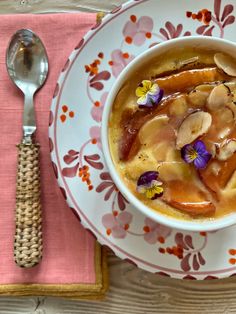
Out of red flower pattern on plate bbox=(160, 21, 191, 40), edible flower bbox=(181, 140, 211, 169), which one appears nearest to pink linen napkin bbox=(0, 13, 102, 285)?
red flower pattern on plate bbox=(160, 21, 191, 40)

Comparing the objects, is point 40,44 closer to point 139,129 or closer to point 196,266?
point 139,129

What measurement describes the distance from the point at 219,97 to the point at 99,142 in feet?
0.90

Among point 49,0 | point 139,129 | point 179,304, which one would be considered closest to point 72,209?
point 139,129

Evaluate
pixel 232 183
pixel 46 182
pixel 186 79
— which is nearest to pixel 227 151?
pixel 232 183

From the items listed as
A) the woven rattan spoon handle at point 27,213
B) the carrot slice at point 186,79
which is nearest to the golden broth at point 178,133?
the carrot slice at point 186,79

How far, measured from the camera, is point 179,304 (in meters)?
1.30

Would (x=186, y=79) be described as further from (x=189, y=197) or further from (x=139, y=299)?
(x=139, y=299)

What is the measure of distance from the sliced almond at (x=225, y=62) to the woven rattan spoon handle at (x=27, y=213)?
0.45 m

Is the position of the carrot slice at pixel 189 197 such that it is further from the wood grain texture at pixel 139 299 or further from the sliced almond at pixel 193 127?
the wood grain texture at pixel 139 299

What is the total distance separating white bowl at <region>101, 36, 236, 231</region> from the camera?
1085 mm

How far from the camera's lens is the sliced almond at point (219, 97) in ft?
3.61

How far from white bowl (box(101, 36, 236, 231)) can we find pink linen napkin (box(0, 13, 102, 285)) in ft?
0.70

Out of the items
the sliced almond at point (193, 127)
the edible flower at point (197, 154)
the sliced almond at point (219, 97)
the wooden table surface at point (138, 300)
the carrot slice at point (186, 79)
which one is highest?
the carrot slice at point (186, 79)

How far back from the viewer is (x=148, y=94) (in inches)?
43.5
